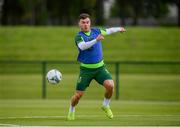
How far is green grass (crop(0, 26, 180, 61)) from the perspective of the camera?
5112cm

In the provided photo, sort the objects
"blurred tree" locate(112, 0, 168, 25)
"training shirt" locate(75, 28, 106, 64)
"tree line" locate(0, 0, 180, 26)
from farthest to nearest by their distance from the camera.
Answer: "blurred tree" locate(112, 0, 168, 25), "tree line" locate(0, 0, 180, 26), "training shirt" locate(75, 28, 106, 64)

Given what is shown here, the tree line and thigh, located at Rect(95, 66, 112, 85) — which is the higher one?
thigh, located at Rect(95, 66, 112, 85)

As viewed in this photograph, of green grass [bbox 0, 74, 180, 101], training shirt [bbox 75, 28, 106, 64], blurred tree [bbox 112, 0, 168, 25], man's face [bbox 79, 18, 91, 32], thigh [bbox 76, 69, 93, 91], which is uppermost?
man's face [bbox 79, 18, 91, 32]

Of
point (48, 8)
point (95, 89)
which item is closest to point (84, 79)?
point (95, 89)

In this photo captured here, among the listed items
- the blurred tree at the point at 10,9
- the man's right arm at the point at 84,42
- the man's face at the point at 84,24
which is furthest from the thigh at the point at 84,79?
the blurred tree at the point at 10,9

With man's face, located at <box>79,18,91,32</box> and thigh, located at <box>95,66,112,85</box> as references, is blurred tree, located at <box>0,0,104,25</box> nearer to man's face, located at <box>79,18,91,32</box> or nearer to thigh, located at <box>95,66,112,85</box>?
thigh, located at <box>95,66,112,85</box>

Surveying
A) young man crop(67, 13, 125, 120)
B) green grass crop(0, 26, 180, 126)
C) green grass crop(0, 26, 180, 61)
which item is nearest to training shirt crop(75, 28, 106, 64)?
young man crop(67, 13, 125, 120)

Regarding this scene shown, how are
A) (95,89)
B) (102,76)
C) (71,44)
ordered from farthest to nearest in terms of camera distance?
(71,44) → (95,89) → (102,76)

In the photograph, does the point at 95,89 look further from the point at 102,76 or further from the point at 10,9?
the point at 10,9

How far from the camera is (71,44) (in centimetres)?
5266

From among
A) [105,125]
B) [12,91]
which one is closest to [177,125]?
[105,125]

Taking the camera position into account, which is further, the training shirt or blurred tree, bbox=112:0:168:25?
blurred tree, bbox=112:0:168:25

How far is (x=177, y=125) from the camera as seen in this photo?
1667 cm

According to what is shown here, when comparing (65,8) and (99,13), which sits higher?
(99,13)
